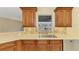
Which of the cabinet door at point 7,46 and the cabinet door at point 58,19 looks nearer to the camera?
the cabinet door at point 7,46

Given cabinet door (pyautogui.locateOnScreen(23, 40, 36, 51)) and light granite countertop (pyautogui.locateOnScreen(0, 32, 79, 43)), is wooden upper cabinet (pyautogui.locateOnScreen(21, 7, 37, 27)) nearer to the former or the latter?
light granite countertop (pyautogui.locateOnScreen(0, 32, 79, 43))

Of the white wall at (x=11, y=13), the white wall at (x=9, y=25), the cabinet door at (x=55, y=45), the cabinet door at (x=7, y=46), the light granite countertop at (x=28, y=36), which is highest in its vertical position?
the white wall at (x=11, y=13)

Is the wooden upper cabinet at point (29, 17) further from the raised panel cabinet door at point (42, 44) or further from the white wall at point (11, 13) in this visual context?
the raised panel cabinet door at point (42, 44)

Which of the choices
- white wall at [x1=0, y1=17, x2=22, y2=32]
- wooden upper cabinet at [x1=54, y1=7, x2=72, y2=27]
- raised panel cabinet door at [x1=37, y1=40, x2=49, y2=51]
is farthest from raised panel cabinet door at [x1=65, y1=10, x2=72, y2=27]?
white wall at [x1=0, y1=17, x2=22, y2=32]

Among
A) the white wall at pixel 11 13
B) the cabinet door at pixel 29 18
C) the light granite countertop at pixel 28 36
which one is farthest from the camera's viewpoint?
the cabinet door at pixel 29 18

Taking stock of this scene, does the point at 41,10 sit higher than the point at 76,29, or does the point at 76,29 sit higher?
the point at 41,10

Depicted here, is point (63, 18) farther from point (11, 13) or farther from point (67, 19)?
point (11, 13)

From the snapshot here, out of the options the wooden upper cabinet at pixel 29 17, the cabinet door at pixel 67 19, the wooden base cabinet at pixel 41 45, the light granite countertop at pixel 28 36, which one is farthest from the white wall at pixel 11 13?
the cabinet door at pixel 67 19
